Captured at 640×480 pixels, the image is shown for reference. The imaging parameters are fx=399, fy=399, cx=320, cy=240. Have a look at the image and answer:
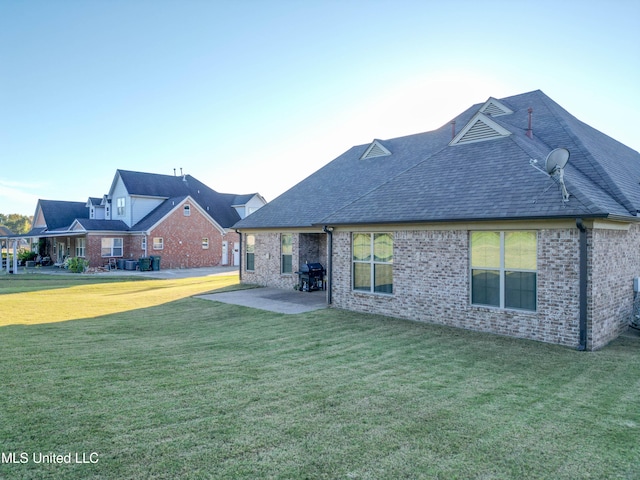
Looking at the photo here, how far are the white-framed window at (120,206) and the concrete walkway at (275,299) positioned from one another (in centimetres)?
2129

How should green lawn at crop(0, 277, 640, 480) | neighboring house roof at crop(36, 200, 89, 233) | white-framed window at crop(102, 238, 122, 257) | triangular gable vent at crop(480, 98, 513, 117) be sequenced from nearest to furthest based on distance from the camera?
green lawn at crop(0, 277, 640, 480) → triangular gable vent at crop(480, 98, 513, 117) → white-framed window at crop(102, 238, 122, 257) → neighboring house roof at crop(36, 200, 89, 233)

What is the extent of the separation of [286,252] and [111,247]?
1975 cm

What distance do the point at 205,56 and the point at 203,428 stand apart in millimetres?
16157

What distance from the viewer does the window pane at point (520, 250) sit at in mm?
8938

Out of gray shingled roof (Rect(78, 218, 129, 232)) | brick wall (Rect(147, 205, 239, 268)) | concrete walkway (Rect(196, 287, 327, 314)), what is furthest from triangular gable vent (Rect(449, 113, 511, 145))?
gray shingled roof (Rect(78, 218, 129, 232))

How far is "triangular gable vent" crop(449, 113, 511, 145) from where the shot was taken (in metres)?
11.9

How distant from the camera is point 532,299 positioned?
891 centimetres

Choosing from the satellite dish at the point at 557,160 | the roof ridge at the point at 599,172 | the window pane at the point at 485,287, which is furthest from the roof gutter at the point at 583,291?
the roof ridge at the point at 599,172

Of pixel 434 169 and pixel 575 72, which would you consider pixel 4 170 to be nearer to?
pixel 434 169

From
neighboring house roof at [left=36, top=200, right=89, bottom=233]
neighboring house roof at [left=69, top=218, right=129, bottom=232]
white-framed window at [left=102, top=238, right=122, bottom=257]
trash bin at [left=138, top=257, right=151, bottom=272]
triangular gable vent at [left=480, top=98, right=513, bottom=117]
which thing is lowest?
trash bin at [left=138, top=257, right=151, bottom=272]

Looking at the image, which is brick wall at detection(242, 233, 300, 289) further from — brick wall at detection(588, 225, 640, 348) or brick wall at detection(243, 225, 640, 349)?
brick wall at detection(588, 225, 640, 348)

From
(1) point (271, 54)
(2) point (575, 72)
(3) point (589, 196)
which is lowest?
(3) point (589, 196)

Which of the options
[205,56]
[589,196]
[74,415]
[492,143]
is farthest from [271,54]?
[74,415]

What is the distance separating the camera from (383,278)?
11852mm
